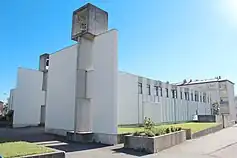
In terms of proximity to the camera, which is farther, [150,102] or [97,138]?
[150,102]

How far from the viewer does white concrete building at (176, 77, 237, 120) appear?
44.5 meters

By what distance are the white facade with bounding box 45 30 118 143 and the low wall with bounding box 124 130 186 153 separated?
90.0 inches

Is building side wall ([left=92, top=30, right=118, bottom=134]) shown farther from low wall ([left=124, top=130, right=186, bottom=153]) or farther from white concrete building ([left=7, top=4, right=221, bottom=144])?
low wall ([left=124, top=130, right=186, bottom=153])

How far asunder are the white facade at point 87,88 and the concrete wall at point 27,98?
8735mm

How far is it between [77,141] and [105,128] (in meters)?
2.11

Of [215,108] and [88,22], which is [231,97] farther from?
[88,22]

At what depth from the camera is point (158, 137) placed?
1048 centimetres

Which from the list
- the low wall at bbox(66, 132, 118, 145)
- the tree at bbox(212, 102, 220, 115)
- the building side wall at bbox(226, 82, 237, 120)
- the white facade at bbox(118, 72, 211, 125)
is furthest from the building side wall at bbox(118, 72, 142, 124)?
the building side wall at bbox(226, 82, 237, 120)

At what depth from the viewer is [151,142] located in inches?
396

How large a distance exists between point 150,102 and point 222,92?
25.6 meters

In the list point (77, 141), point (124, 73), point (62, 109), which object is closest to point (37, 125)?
point (62, 109)

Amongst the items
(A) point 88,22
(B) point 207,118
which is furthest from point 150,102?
(A) point 88,22

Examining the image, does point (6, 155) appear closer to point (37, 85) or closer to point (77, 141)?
point (77, 141)

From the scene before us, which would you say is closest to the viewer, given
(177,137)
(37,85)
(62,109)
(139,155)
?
(139,155)
